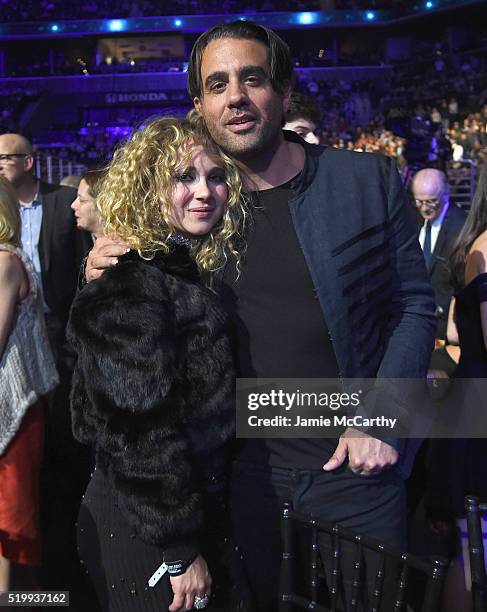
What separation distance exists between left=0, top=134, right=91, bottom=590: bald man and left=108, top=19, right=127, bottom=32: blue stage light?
22.9 meters

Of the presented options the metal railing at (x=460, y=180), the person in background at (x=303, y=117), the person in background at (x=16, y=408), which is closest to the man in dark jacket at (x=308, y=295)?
the person in background at (x=16, y=408)

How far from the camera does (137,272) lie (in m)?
1.27

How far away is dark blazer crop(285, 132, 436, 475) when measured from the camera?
1407mm

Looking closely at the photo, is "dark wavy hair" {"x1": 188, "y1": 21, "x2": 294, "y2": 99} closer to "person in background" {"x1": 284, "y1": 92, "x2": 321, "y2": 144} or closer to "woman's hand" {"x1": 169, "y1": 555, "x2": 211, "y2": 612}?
"woman's hand" {"x1": 169, "y1": 555, "x2": 211, "y2": 612}

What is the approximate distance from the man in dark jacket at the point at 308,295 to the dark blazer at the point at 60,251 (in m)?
2.25

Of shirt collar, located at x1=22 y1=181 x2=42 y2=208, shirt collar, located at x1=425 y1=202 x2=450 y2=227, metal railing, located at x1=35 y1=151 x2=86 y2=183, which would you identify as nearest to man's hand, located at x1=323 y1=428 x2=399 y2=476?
shirt collar, located at x1=425 y1=202 x2=450 y2=227

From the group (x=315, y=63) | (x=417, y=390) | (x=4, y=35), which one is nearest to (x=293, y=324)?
(x=417, y=390)

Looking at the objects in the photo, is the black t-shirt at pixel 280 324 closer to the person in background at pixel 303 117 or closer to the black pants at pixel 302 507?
the black pants at pixel 302 507

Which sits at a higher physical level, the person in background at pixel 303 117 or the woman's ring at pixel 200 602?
the person in background at pixel 303 117

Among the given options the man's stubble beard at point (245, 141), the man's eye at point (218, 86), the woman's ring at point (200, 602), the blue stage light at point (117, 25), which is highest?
the blue stage light at point (117, 25)

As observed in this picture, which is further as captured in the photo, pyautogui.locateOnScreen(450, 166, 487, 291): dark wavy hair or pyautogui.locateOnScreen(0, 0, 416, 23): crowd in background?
pyautogui.locateOnScreen(0, 0, 416, 23): crowd in background

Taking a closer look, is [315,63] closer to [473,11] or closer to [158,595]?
[473,11]

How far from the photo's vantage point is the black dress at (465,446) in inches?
74.9

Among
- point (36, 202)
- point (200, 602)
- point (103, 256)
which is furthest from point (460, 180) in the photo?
point (200, 602)
